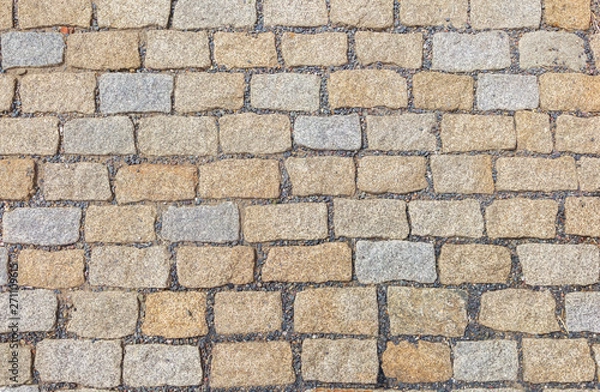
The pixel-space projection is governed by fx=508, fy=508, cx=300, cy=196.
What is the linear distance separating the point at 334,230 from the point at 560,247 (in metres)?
1.16

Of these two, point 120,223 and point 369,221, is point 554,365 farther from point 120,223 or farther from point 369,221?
point 120,223

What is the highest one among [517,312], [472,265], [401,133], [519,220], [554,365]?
[401,133]

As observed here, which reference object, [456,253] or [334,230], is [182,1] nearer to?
[334,230]

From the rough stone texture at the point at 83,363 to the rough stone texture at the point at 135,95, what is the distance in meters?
1.20

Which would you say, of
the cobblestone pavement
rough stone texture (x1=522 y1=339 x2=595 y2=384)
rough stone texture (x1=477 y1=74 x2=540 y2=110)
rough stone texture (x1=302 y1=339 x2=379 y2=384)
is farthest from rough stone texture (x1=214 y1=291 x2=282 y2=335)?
rough stone texture (x1=477 y1=74 x2=540 y2=110)

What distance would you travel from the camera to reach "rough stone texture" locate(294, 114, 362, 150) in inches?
104

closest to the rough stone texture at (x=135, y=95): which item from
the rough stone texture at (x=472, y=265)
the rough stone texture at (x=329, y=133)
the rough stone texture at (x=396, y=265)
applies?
the rough stone texture at (x=329, y=133)

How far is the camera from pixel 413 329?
8.40 feet

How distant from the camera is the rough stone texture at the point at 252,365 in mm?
2543

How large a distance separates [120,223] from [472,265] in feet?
5.95

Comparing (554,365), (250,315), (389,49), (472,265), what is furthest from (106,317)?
(554,365)

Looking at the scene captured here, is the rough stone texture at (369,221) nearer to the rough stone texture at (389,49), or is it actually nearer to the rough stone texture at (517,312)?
the rough stone texture at (517,312)

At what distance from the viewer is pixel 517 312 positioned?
8.42ft

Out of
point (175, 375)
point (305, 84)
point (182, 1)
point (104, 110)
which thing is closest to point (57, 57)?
point (104, 110)
